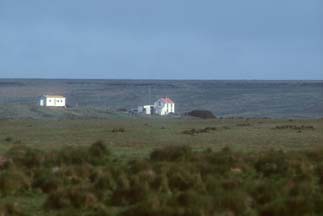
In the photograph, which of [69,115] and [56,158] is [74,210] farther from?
[69,115]

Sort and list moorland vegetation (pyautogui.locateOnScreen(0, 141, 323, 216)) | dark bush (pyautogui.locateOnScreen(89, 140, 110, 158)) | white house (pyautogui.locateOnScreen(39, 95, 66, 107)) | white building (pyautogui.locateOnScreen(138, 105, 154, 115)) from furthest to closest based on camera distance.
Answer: white house (pyautogui.locateOnScreen(39, 95, 66, 107)), white building (pyautogui.locateOnScreen(138, 105, 154, 115)), dark bush (pyautogui.locateOnScreen(89, 140, 110, 158)), moorland vegetation (pyautogui.locateOnScreen(0, 141, 323, 216))

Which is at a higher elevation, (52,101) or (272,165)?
(272,165)

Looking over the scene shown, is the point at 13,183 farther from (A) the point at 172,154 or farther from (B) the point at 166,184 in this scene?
(A) the point at 172,154

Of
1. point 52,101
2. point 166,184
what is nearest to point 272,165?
point 166,184

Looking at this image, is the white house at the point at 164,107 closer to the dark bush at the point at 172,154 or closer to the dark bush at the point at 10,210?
the dark bush at the point at 172,154

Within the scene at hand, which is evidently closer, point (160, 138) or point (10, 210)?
point (10, 210)

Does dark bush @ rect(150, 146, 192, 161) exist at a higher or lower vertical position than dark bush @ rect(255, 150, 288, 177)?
lower

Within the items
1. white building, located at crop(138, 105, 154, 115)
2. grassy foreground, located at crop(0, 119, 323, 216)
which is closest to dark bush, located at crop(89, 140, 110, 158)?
grassy foreground, located at crop(0, 119, 323, 216)

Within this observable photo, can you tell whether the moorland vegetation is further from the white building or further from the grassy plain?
the white building

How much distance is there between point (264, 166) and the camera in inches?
832

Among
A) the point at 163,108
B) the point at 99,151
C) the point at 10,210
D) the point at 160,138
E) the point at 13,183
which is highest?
the point at 10,210

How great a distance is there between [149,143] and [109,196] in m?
17.0

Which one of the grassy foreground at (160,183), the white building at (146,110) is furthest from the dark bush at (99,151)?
the white building at (146,110)

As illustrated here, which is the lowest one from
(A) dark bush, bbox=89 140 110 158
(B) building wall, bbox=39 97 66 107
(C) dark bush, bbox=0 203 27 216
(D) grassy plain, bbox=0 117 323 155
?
(B) building wall, bbox=39 97 66 107
